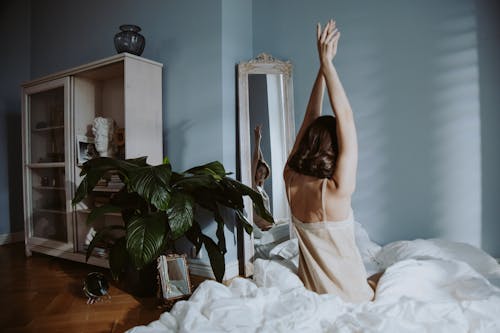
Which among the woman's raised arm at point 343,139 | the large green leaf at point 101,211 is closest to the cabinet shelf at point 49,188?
the large green leaf at point 101,211

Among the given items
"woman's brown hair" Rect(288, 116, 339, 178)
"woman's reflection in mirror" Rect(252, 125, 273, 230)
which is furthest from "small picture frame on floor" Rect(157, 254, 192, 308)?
"woman's brown hair" Rect(288, 116, 339, 178)

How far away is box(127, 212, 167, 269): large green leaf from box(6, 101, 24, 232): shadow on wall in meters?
2.94

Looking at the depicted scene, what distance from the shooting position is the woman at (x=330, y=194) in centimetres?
115

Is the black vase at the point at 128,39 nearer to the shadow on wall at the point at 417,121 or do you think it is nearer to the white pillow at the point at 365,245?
the shadow on wall at the point at 417,121

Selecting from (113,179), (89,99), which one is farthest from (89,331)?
(89,99)

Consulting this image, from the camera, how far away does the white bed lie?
3.20ft

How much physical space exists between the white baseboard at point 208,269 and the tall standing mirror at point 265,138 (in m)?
0.08

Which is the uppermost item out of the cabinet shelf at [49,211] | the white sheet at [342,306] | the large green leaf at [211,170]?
the large green leaf at [211,170]

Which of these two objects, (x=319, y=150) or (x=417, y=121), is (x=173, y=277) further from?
(x=417, y=121)

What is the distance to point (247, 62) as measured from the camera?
2646mm

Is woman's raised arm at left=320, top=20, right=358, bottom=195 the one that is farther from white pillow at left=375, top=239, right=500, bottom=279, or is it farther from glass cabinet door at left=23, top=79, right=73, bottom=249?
glass cabinet door at left=23, top=79, right=73, bottom=249

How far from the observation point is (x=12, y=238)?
3.80 m

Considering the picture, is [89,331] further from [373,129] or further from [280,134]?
[373,129]

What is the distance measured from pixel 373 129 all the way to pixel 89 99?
97.6 inches
